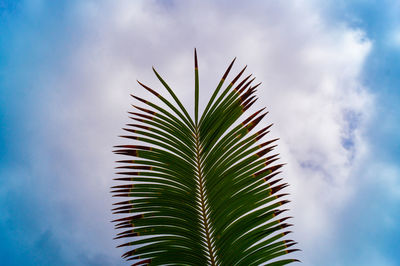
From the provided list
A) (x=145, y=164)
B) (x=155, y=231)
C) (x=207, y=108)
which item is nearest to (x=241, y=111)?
(x=207, y=108)

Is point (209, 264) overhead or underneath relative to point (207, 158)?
underneath

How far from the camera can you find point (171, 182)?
1.77 meters

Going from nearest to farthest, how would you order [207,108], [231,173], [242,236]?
[242,236] → [231,173] → [207,108]

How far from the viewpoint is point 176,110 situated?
196 centimetres

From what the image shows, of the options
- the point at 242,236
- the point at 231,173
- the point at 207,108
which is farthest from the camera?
the point at 207,108

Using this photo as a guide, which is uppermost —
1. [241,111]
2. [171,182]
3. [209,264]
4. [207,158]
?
→ [241,111]

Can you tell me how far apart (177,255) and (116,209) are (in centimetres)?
41

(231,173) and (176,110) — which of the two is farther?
(176,110)

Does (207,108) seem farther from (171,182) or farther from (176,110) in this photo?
(171,182)

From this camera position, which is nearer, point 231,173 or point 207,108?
point 231,173

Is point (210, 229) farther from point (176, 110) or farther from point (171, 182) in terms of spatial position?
point (176, 110)

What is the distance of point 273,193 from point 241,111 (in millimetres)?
507

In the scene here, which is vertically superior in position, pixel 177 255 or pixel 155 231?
pixel 155 231

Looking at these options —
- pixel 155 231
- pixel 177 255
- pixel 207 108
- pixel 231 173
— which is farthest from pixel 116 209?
pixel 207 108
